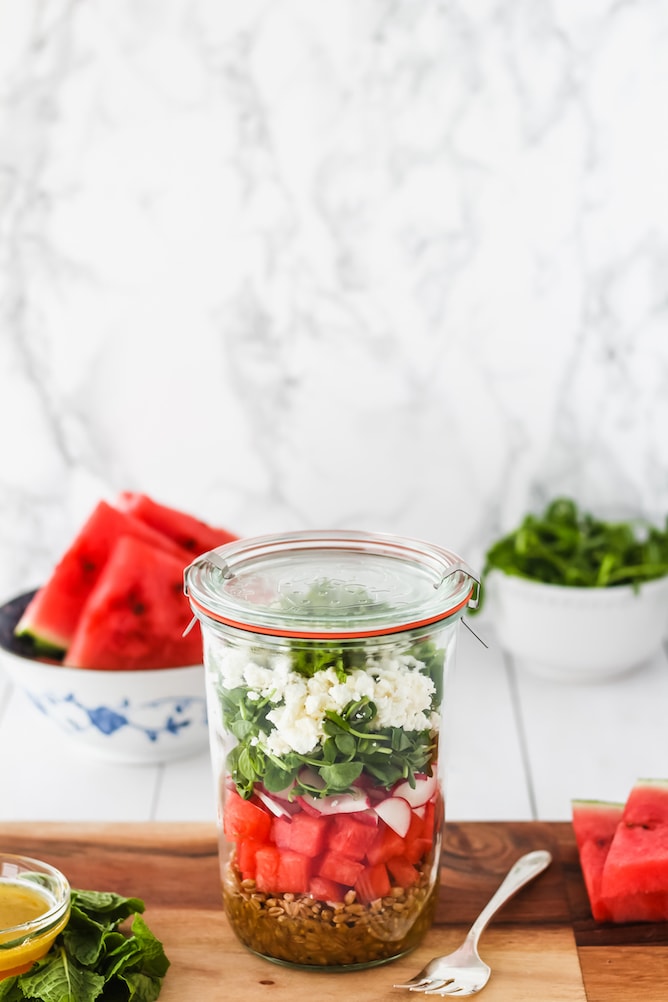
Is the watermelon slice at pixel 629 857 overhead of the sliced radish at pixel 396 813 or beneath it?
beneath

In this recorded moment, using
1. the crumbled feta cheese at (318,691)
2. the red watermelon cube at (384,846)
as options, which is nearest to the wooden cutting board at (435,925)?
the red watermelon cube at (384,846)

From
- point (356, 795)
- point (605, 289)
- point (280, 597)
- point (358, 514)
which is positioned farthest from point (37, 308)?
point (356, 795)

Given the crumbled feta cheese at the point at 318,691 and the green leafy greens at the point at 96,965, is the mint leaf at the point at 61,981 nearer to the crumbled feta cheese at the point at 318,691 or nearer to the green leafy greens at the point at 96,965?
the green leafy greens at the point at 96,965

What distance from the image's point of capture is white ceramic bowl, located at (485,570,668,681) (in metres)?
1.58

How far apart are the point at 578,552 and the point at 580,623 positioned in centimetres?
11

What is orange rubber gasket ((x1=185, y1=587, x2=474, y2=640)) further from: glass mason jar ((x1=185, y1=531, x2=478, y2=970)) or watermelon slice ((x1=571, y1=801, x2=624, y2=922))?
watermelon slice ((x1=571, y1=801, x2=624, y2=922))

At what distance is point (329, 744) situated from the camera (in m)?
0.87

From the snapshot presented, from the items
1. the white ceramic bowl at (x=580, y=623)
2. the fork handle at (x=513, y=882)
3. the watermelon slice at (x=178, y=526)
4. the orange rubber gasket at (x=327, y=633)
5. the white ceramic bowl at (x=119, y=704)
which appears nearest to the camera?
the orange rubber gasket at (x=327, y=633)

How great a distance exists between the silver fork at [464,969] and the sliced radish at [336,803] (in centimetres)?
17

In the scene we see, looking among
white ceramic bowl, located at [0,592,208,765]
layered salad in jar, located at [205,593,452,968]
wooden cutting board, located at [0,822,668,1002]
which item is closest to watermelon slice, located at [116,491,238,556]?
white ceramic bowl, located at [0,592,208,765]

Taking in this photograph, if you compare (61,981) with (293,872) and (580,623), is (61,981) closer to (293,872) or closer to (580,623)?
(293,872)

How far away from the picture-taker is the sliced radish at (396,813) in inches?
35.6

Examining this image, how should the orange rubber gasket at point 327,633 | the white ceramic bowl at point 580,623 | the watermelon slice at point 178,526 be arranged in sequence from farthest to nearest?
the white ceramic bowl at point 580,623
the watermelon slice at point 178,526
the orange rubber gasket at point 327,633

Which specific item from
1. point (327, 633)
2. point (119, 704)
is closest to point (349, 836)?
point (327, 633)
